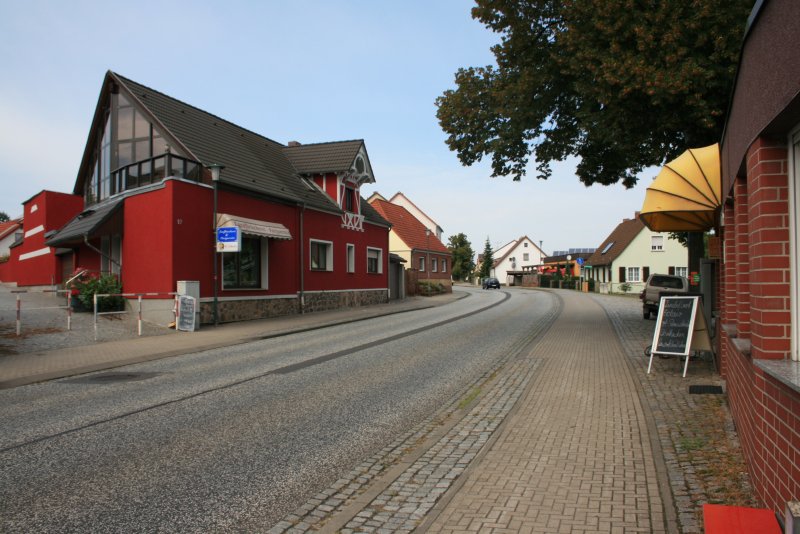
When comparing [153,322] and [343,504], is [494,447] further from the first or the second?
[153,322]

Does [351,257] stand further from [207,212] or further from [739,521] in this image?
[739,521]

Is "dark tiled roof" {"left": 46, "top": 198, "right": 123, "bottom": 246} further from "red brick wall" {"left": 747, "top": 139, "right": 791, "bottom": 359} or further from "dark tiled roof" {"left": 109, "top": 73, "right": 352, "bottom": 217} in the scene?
"red brick wall" {"left": 747, "top": 139, "right": 791, "bottom": 359}

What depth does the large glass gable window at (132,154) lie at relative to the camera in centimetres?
1806

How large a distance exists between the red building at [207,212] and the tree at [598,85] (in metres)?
8.43

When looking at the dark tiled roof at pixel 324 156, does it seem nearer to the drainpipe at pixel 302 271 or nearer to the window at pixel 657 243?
the drainpipe at pixel 302 271

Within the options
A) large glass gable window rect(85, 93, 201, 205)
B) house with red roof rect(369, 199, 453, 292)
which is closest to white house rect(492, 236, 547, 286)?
house with red roof rect(369, 199, 453, 292)

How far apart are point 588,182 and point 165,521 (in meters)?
17.0

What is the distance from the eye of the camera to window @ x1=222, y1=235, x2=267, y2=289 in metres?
19.2

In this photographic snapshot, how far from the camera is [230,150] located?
21.8 meters

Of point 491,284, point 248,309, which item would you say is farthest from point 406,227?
point 248,309

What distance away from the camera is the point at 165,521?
3648 millimetres

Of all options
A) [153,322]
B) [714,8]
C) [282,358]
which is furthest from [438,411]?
[153,322]

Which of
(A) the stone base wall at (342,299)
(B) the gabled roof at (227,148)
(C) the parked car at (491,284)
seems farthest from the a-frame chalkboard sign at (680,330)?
(C) the parked car at (491,284)

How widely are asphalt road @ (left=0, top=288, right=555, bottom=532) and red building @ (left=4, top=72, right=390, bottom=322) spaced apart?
714cm
